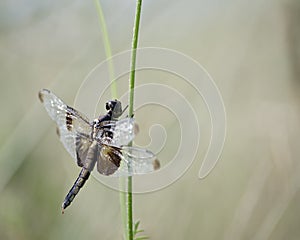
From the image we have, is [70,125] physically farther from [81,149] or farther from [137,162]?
[137,162]

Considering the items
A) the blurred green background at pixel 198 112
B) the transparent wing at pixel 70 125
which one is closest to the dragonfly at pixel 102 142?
the transparent wing at pixel 70 125

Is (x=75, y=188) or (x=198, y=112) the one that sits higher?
(x=198, y=112)

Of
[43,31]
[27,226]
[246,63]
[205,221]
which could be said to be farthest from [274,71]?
[27,226]

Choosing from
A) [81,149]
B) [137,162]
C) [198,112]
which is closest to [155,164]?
[137,162]

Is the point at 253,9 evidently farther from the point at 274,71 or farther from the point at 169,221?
the point at 169,221

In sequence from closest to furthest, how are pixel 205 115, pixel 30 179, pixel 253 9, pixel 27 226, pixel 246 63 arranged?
1. pixel 27 226
2. pixel 30 179
3. pixel 205 115
4. pixel 253 9
5. pixel 246 63

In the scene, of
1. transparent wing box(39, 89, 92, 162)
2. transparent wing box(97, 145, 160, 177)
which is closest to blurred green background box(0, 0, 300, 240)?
transparent wing box(39, 89, 92, 162)

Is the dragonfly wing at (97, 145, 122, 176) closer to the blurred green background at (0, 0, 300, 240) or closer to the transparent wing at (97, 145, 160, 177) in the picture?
the transparent wing at (97, 145, 160, 177)
